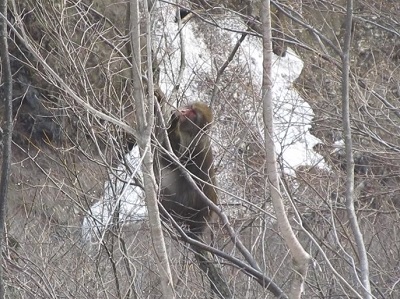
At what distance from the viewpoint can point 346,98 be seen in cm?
364

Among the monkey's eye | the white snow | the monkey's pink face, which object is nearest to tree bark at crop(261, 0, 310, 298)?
the white snow

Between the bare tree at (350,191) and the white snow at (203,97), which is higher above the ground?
the bare tree at (350,191)

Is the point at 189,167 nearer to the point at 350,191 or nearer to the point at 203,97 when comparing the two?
the point at 203,97

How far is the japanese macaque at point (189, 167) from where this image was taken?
6.14 metres

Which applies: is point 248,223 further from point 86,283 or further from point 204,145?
point 86,283

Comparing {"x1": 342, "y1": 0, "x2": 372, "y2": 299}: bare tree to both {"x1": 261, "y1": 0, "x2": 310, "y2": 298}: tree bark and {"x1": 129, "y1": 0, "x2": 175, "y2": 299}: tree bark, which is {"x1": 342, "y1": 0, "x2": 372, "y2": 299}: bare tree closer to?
{"x1": 261, "y1": 0, "x2": 310, "y2": 298}: tree bark

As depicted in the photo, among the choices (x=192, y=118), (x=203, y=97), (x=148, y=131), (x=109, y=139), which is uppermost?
(x=148, y=131)

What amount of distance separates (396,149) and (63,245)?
3.03m

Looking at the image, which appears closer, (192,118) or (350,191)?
(350,191)

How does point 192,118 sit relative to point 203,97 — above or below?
above

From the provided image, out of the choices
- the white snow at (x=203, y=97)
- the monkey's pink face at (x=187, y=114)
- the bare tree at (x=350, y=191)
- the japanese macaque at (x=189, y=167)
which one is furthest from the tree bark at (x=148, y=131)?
the monkey's pink face at (x=187, y=114)

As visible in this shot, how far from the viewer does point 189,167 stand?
6586mm

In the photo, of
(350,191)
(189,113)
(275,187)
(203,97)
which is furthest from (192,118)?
(275,187)

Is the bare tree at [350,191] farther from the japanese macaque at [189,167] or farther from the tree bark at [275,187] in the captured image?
the japanese macaque at [189,167]
